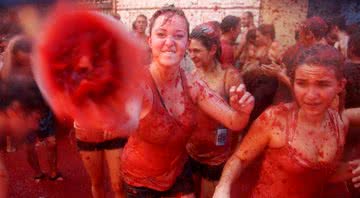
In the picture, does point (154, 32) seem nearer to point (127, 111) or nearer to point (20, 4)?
point (127, 111)

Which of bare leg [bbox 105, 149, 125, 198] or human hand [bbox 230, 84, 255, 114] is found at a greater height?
human hand [bbox 230, 84, 255, 114]

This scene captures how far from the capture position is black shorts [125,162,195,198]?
8.83 ft

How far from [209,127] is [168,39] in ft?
3.51

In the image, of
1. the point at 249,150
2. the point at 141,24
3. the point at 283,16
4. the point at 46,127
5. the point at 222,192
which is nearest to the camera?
the point at 222,192

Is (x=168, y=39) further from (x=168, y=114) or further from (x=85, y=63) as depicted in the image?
(x=85, y=63)

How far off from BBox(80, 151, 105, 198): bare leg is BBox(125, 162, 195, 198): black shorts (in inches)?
29.1

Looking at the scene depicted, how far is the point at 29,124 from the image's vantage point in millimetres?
2549

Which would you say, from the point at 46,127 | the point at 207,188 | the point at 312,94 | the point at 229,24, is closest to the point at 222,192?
the point at 312,94

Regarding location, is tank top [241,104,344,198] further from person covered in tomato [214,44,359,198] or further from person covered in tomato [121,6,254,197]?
person covered in tomato [121,6,254,197]

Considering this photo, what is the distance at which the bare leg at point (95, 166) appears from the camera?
134 inches

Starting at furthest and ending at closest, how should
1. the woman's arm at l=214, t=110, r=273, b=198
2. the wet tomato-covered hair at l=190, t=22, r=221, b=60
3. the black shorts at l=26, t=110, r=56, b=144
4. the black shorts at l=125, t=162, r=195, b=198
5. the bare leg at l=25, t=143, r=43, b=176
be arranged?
the bare leg at l=25, t=143, r=43, b=176, the black shorts at l=26, t=110, r=56, b=144, the wet tomato-covered hair at l=190, t=22, r=221, b=60, the black shorts at l=125, t=162, r=195, b=198, the woman's arm at l=214, t=110, r=273, b=198

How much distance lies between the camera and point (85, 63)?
1.90 meters

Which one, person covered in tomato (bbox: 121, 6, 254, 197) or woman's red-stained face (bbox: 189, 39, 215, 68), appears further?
woman's red-stained face (bbox: 189, 39, 215, 68)

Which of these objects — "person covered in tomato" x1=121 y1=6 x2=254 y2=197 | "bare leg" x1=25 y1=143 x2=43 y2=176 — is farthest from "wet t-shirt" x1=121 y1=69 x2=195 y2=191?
"bare leg" x1=25 y1=143 x2=43 y2=176
